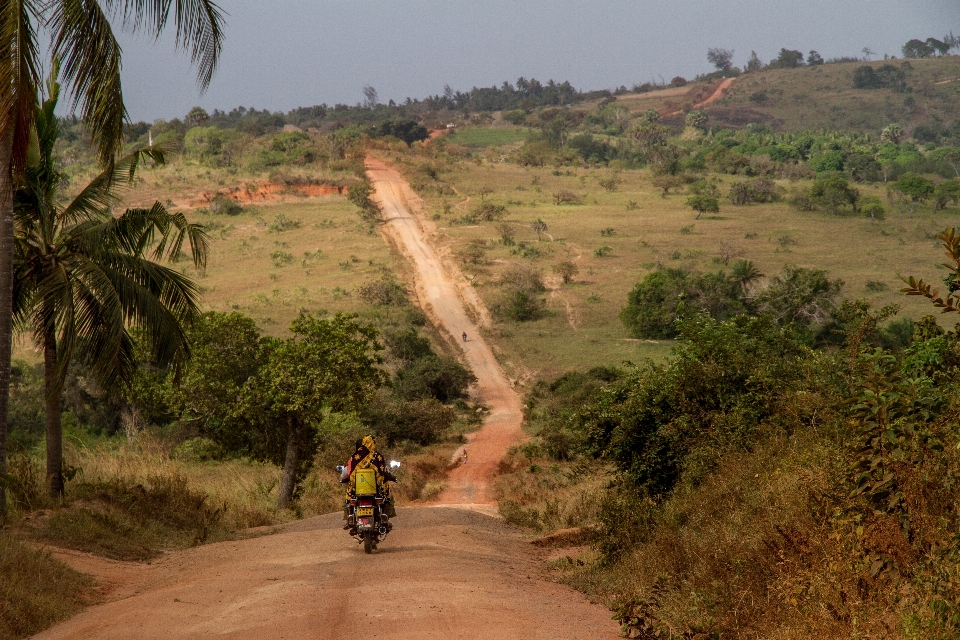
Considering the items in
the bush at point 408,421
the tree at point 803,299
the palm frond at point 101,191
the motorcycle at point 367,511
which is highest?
the palm frond at point 101,191

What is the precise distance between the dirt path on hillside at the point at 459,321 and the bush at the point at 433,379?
1.26 metres

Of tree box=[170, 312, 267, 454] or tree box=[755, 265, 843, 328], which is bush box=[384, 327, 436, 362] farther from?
tree box=[170, 312, 267, 454]

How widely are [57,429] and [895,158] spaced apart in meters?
91.2

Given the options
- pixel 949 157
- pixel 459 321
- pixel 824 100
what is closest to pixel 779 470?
pixel 459 321

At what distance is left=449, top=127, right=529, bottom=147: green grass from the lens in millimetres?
115312

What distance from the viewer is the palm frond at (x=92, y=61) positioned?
9047 millimetres

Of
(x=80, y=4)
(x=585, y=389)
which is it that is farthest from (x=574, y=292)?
(x=80, y=4)

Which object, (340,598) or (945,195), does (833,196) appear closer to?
(945,195)

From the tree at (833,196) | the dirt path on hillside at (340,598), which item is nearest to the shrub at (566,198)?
the tree at (833,196)

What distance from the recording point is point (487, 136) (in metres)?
120

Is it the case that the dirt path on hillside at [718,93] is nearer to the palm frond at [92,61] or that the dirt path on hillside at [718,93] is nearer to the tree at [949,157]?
the tree at [949,157]

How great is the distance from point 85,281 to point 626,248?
44.8 m

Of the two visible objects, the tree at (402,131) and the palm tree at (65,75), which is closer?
the palm tree at (65,75)

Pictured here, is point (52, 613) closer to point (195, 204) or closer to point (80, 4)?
point (80, 4)
